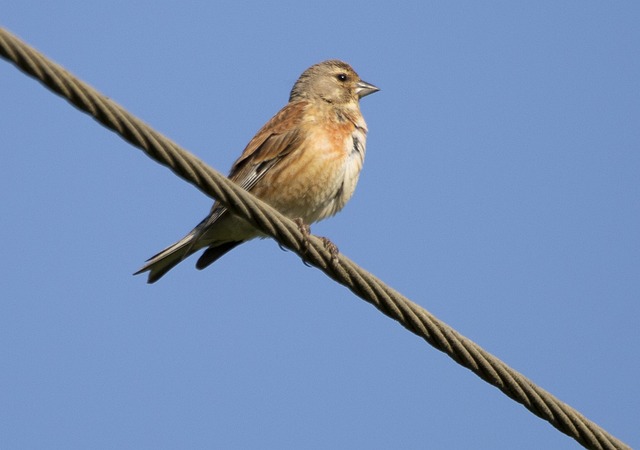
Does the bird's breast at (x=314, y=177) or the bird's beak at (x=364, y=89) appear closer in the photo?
the bird's breast at (x=314, y=177)

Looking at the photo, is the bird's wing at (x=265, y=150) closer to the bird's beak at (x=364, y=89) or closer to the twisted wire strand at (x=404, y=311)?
the bird's beak at (x=364, y=89)

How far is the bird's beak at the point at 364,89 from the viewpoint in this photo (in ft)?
27.1

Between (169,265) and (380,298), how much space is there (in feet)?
9.12

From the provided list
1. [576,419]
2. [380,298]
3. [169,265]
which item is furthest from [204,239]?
[576,419]

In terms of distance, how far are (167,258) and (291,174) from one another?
3.36 feet

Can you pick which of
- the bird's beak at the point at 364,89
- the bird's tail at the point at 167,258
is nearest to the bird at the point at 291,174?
the bird's tail at the point at 167,258

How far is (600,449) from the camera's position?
4.75 meters

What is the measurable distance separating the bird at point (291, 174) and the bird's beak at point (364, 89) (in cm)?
66

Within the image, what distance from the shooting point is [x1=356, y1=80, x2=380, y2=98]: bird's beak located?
325 inches

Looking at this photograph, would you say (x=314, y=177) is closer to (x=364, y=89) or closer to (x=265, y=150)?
(x=265, y=150)

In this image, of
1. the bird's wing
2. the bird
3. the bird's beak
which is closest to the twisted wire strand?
the bird

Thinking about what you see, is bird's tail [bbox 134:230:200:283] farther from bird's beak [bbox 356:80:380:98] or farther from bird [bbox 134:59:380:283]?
bird's beak [bbox 356:80:380:98]

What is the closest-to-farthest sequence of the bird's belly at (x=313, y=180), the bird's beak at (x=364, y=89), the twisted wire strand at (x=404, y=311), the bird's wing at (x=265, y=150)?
the twisted wire strand at (x=404, y=311), the bird's belly at (x=313, y=180), the bird's wing at (x=265, y=150), the bird's beak at (x=364, y=89)

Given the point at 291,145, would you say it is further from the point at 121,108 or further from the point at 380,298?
the point at 121,108
